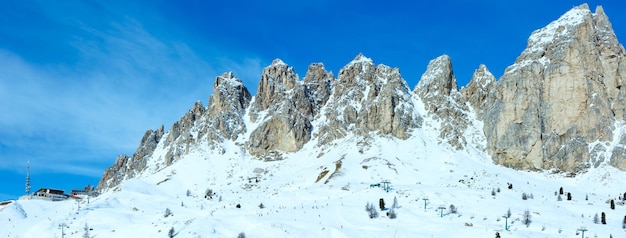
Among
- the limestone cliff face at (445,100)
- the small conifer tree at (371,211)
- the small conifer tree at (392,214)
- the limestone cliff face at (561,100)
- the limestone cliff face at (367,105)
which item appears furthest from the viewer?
the limestone cliff face at (367,105)

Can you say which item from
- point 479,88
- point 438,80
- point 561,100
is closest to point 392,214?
point 561,100

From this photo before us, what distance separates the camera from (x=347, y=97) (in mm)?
135750

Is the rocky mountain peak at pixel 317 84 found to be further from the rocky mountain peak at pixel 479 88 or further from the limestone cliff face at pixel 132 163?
the limestone cliff face at pixel 132 163

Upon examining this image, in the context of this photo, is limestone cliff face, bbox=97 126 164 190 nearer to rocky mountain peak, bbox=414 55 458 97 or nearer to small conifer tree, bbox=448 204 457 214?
rocky mountain peak, bbox=414 55 458 97

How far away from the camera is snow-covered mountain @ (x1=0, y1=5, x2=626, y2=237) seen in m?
49.1

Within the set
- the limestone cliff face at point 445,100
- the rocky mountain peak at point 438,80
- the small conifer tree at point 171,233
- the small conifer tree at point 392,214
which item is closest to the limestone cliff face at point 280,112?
the rocky mountain peak at point 438,80

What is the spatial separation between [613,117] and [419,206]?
67.9m

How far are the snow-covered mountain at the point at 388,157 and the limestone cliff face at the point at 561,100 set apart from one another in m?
0.24

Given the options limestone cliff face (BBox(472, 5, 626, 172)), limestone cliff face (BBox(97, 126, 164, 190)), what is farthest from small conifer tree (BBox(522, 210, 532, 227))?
limestone cliff face (BBox(97, 126, 164, 190))

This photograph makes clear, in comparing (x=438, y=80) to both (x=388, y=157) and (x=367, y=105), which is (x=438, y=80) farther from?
(x=388, y=157)

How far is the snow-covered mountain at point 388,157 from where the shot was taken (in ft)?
161

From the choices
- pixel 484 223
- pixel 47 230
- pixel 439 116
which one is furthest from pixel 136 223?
pixel 439 116

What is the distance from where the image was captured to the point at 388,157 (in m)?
106

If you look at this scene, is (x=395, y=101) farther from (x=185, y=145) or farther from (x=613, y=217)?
(x=613, y=217)
